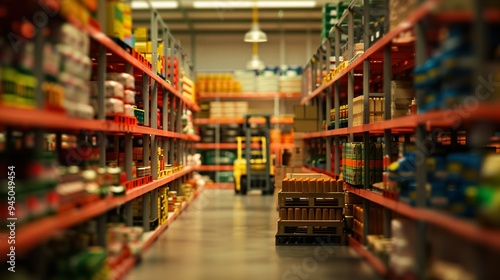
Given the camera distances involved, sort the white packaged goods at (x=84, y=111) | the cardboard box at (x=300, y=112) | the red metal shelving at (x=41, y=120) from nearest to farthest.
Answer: the red metal shelving at (x=41, y=120) → the white packaged goods at (x=84, y=111) → the cardboard box at (x=300, y=112)

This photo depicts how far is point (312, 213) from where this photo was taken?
7730mm

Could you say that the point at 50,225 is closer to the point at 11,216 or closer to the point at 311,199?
the point at 11,216

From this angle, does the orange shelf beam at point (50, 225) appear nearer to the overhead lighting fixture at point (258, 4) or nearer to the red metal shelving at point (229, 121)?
the overhead lighting fixture at point (258, 4)

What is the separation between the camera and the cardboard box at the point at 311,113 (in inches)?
518

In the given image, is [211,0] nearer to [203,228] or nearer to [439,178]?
[203,228]

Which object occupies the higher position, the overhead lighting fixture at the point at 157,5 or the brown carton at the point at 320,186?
the overhead lighting fixture at the point at 157,5

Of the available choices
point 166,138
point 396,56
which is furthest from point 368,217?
point 166,138

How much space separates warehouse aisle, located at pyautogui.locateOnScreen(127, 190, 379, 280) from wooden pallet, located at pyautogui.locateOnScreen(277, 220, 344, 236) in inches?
10.0

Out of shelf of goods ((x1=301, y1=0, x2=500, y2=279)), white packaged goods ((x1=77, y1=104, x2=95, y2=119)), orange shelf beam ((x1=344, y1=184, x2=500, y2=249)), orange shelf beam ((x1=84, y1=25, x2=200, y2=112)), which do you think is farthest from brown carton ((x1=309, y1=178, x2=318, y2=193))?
white packaged goods ((x1=77, y1=104, x2=95, y2=119))

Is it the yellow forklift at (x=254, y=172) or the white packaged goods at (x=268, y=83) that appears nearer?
the yellow forklift at (x=254, y=172)

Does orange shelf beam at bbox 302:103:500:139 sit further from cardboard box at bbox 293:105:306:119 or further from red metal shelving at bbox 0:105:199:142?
cardboard box at bbox 293:105:306:119

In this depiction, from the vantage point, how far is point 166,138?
35.3ft

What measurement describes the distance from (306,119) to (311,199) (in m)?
5.60

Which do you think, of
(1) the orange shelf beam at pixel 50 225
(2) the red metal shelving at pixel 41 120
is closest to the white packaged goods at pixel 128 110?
(2) the red metal shelving at pixel 41 120
